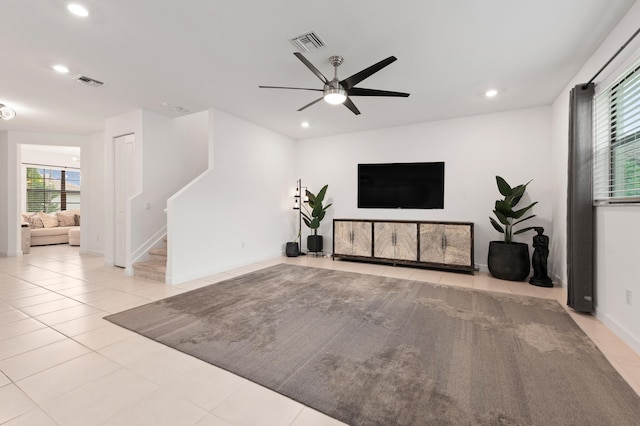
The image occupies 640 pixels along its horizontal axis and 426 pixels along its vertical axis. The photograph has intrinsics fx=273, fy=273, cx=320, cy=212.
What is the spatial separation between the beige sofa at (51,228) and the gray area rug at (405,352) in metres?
7.46

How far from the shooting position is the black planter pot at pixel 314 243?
626 cm

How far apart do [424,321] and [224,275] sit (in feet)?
10.4

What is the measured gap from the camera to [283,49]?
281 centimetres

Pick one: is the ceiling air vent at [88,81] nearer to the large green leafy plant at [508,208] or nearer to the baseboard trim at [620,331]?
the large green leafy plant at [508,208]

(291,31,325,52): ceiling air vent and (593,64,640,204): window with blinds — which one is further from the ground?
(291,31,325,52): ceiling air vent

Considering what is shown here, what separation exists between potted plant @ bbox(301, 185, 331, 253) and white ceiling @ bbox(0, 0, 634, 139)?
2.13 metres

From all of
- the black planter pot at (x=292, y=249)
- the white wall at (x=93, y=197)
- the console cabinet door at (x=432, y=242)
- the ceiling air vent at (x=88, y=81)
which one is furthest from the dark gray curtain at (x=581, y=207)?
the white wall at (x=93, y=197)

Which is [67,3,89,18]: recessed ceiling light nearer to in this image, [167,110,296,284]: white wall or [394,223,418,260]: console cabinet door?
[167,110,296,284]: white wall

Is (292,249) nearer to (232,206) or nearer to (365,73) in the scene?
(232,206)

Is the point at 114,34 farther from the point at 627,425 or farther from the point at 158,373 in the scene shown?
the point at 627,425

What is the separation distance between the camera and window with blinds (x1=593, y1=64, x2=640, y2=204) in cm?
235

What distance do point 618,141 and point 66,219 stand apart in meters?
12.4

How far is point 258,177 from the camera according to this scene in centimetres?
566

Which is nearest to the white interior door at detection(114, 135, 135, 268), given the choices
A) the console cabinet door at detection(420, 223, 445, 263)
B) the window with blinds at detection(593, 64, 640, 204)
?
the console cabinet door at detection(420, 223, 445, 263)
